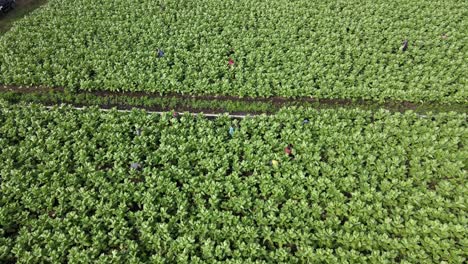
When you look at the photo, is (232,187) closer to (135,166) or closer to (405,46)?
(135,166)

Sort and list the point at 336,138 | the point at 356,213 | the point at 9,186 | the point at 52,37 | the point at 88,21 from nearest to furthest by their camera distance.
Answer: the point at 356,213 < the point at 9,186 < the point at 336,138 < the point at 52,37 < the point at 88,21

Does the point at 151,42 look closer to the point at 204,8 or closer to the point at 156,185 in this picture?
the point at 204,8

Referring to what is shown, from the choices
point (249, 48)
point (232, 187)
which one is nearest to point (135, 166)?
point (232, 187)

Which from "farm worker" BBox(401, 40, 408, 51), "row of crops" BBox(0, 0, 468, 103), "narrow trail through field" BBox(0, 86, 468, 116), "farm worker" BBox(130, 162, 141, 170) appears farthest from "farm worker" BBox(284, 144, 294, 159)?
"farm worker" BBox(401, 40, 408, 51)

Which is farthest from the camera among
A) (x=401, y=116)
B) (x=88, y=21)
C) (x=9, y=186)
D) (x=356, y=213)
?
(x=88, y=21)

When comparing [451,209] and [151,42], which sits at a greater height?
[151,42]

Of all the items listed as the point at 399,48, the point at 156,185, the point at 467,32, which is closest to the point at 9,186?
the point at 156,185

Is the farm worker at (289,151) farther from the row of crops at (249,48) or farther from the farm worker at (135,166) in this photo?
the farm worker at (135,166)
